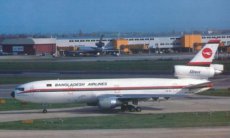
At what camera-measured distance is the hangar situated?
18838cm

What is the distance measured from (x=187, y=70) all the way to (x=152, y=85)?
14.7 ft

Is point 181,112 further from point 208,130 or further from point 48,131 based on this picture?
point 48,131

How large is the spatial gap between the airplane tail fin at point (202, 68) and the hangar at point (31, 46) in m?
139

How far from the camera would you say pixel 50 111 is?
4997 cm

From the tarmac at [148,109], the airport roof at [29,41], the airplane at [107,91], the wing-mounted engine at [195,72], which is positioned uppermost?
the airport roof at [29,41]

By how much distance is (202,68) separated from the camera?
52062mm

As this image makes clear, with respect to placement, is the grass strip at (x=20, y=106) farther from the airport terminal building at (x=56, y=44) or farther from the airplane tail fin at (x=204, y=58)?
the airport terminal building at (x=56, y=44)

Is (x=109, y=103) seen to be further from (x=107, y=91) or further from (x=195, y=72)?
(x=195, y=72)

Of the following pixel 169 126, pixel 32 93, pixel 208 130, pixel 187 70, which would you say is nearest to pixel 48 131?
pixel 169 126

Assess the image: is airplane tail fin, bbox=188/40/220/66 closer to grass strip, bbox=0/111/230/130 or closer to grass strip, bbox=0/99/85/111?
grass strip, bbox=0/111/230/130

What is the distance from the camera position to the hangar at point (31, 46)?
18838 cm

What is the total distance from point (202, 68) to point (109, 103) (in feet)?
34.9

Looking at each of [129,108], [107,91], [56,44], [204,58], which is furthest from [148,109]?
[56,44]

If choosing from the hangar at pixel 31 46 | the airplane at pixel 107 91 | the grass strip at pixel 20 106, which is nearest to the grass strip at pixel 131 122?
the airplane at pixel 107 91
